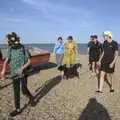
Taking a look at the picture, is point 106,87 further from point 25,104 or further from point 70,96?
point 25,104

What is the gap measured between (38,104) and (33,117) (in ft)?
4.81

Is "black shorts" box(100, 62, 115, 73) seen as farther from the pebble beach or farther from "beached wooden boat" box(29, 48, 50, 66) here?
"beached wooden boat" box(29, 48, 50, 66)

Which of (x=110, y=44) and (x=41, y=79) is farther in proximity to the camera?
(x=41, y=79)

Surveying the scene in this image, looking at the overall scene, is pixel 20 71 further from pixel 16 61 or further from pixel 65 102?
pixel 65 102

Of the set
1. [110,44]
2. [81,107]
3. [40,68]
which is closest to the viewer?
[81,107]

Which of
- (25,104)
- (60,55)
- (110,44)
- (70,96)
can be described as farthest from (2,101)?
(60,55)

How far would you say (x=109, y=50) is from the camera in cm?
1156

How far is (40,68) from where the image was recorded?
68.7 ft

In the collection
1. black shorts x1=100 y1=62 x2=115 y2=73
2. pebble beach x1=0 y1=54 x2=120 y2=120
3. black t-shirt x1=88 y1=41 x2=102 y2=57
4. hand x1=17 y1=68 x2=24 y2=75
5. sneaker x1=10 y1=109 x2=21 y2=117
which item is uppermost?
black t-shirt x1=88 y1=41 x2=102 y2=57

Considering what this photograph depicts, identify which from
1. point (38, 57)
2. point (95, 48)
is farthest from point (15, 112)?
point (38, 57)

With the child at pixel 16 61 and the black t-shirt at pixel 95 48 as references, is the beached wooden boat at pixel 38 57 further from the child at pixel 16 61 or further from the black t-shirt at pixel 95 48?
the child at pixel 16 61

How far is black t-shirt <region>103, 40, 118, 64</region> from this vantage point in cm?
1149

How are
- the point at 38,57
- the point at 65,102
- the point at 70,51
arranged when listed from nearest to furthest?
the point at 65,102 → the point at 70,51 → the point at 38,57

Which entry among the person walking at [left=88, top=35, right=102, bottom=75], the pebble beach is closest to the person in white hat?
the pebble beach
